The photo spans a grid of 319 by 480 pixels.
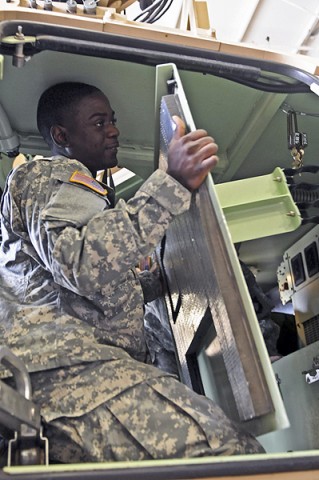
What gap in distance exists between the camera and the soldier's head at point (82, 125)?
2.88m

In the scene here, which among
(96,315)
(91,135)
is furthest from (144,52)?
(96,315)

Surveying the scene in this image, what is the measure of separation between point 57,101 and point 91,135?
25 centimetres

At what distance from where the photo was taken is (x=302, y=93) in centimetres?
307

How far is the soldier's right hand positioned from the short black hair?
841 mm

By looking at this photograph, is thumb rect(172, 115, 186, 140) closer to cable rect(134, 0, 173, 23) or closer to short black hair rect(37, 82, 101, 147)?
short black hair rect(37, 82, 101, 147)

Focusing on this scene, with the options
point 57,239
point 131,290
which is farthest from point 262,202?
point 57,239

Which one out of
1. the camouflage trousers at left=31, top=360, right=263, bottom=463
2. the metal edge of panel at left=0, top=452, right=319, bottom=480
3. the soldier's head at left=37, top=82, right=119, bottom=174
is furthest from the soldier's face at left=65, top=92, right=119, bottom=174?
the metal edge of panel at left=0, top=452, right=319, bottom=480

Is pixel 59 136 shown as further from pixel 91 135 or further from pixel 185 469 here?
pixel 185 469

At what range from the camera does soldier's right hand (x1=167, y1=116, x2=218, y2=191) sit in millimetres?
2211

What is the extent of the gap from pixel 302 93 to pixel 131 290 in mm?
1238

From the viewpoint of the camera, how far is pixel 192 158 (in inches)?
87.1

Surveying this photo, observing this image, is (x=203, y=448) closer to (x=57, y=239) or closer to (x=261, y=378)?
(x=261, y=378)

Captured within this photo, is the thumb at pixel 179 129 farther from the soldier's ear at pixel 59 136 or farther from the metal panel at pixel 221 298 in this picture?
the soldier's ear at pixel 59 136

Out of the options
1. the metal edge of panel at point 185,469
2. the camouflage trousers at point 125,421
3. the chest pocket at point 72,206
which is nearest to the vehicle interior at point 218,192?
the metal edge of panel at point 185,469
